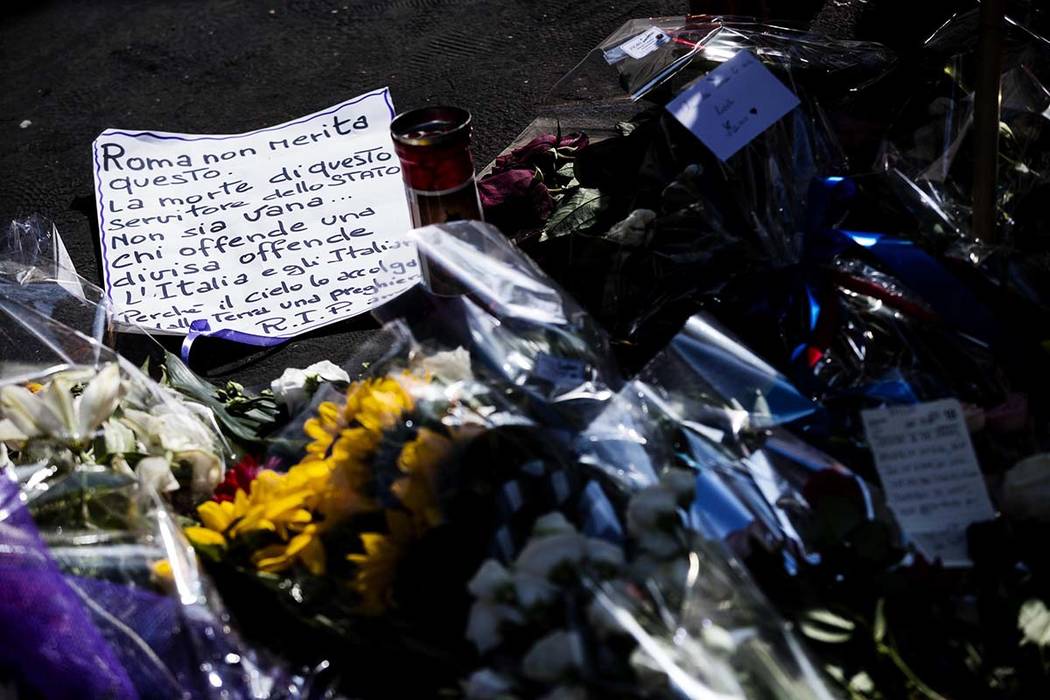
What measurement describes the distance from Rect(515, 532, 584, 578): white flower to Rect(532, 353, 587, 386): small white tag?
270mm

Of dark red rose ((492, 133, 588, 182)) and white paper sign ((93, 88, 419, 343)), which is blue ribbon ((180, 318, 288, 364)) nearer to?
white paper sign ((93, 88, 419, 343))

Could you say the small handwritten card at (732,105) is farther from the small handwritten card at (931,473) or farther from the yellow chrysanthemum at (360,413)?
the yellow chrysanthemum at (360,413)

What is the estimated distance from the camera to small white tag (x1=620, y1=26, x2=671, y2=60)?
6.33 feet

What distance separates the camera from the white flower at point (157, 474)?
132 cm

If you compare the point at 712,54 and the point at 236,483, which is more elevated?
the point at 712,54

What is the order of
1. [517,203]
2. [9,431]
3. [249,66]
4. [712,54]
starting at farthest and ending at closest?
[249,66] → [517,203] → [712,54] → [9,431]

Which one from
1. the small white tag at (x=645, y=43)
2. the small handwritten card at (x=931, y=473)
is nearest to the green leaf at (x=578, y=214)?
the small white tag at (x=645, y=43)

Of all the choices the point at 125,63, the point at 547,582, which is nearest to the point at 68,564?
the point at 547,582

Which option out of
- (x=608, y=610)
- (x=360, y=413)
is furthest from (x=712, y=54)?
(x=608, y=610)

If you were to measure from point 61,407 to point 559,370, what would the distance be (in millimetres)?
645

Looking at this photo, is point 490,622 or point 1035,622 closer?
point 490,622

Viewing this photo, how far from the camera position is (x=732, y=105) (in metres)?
1.66

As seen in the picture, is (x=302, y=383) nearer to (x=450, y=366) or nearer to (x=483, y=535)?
(x=450, y=366)

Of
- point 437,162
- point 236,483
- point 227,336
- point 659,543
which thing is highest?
point 437,162
